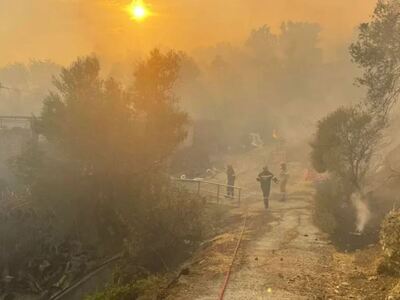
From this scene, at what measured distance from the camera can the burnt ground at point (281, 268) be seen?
970cm

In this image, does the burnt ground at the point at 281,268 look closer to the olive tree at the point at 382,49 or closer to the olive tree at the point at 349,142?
the olive tree at the point at 349,142

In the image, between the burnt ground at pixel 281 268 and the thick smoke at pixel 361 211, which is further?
the thick smoke at pixel 361 211

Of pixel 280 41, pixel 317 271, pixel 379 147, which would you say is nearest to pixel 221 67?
pixel 280 41

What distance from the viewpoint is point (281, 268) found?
452 inches

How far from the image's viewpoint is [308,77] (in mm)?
74312

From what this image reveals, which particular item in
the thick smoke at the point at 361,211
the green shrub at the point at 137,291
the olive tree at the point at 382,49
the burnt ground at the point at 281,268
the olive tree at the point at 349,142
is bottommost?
the green shrub at the point at 137,291

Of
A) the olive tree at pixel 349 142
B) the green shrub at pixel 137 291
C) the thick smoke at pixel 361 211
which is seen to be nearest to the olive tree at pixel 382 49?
the olive tree at pixel 349 142

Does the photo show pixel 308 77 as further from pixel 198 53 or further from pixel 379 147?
pixel 379 147

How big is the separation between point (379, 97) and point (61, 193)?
50.5ft

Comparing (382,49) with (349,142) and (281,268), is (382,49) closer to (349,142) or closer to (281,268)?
(349,142)

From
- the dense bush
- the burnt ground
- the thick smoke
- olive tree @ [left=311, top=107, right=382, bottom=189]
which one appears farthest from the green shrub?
olive tree @ [left=311, top=107, right=382, bottom=189]

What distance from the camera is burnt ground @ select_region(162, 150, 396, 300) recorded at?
9703 millimetres

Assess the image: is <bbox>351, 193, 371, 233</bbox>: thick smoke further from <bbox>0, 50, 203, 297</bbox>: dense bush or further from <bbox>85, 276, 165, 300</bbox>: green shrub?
→ <bbox>85, 276, 165, 300</bbox>: green shrub

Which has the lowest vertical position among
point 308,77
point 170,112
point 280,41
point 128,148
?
point 128,148
